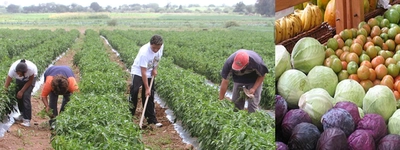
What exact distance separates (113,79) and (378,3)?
16.3ft

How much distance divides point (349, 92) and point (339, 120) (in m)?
0.33

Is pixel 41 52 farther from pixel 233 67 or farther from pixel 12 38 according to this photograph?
pixel 233 67

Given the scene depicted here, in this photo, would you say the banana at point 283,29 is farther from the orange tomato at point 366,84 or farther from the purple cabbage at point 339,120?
the orange tomato at point 366,84

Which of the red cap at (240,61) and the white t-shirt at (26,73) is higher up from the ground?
the red cap at (240,61)

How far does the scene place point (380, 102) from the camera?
234cm

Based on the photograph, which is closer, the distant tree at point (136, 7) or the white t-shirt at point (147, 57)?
the distant tree at point (136, 7)

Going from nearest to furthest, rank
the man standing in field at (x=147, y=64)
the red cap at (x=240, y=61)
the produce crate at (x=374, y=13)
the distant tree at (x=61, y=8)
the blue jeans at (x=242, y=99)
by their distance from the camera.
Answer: the produce crate at (x=374, y=13), the red cap at (x=240, y=61), the blue jeans at (x=242, y=99), the man standing in field at (x=147, y=64), the distant tree at (x=61, y=8)

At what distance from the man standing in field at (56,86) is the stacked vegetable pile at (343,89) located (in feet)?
12.6

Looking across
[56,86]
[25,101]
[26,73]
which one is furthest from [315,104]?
[25,101]

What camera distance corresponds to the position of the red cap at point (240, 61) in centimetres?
380

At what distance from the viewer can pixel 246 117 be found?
4.38m

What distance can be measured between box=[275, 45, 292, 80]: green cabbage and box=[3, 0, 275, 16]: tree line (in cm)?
22

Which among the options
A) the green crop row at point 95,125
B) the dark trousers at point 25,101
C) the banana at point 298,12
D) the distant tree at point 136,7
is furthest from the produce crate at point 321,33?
the dark trousers at point 25,101

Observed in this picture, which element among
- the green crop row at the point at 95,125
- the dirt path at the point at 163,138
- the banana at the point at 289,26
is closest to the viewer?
the banana at the point at 289,26
